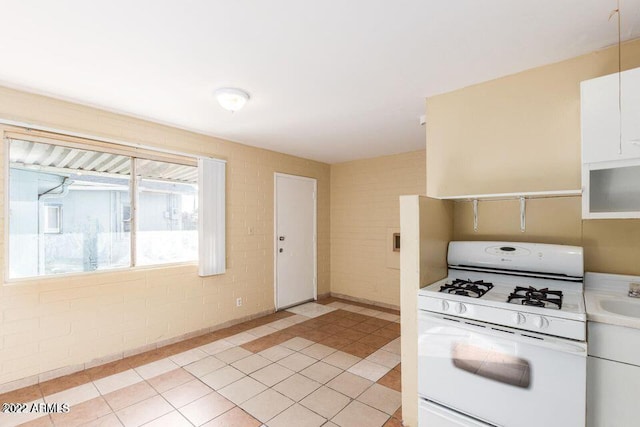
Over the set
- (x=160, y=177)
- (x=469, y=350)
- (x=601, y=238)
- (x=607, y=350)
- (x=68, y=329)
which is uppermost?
(x=160, y=177)

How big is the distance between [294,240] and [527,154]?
11.6ft

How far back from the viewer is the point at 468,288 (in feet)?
6.51

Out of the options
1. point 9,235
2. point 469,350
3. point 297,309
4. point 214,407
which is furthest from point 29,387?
point 469,350

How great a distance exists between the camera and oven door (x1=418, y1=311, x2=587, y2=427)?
1.46m

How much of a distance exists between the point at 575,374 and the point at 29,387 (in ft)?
12.6

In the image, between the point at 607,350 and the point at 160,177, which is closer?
the point at 607,350

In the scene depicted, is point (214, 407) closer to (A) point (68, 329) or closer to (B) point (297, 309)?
(A) point (68, 329)

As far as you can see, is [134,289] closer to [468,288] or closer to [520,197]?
[468,288]

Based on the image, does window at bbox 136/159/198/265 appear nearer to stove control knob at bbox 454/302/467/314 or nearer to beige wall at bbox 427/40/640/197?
beige wall at bbox 427/40/640/197

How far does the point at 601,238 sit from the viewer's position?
194 centimetres

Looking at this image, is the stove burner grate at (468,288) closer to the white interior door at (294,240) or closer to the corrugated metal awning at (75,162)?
the white interior door at (294,240)

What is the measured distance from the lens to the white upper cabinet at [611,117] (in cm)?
156

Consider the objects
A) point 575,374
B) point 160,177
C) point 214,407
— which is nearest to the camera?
Answer: point 575,374

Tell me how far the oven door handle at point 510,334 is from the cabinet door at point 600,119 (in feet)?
3.24
